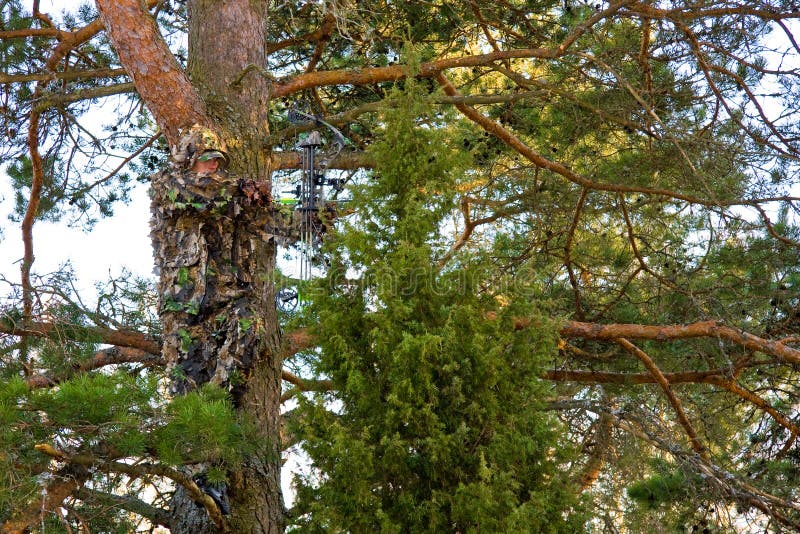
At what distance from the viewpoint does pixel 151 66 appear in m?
5.09

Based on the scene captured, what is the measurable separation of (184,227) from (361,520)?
1.92 meters

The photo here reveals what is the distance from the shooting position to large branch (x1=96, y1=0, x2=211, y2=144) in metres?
5.09

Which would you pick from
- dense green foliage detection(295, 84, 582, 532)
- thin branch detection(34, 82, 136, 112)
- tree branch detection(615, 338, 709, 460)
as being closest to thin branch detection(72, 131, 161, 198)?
thin branch detection(34, 82, 136, 112)

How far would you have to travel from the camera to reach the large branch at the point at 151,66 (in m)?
5.09

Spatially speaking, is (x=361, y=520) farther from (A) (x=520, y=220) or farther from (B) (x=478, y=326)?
(A) (x=520, y=220)

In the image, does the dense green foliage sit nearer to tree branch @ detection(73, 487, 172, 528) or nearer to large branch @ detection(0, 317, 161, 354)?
tree branch @ detection(73, 487, 172, 528)

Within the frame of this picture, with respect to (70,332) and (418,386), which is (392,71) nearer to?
(418,386)

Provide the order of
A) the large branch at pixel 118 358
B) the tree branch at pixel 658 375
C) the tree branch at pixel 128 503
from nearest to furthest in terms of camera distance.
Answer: the tree branch at pixel 128 503, the large branch at pixel 118 358, the tree branch at pixel 658 375

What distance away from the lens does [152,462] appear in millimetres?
4004

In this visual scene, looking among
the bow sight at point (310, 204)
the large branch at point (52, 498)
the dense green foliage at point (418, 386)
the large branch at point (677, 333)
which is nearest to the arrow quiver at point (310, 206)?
the bow sight at point (310, 204)

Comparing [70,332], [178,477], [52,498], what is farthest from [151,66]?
[52,498]

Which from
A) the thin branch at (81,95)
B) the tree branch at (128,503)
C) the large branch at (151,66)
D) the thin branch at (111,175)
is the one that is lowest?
the tree branch at (128,503)

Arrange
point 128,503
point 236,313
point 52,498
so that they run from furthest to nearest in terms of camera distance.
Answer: point 236,313, point 128,503, point 52,498

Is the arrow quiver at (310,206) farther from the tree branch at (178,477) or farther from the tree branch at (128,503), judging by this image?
the tree branch at (128,503)
